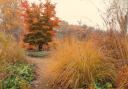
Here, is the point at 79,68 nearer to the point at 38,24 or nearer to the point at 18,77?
→ the point at 18,77

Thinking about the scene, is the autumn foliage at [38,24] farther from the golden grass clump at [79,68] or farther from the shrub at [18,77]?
the golden grass clump at [79,68]

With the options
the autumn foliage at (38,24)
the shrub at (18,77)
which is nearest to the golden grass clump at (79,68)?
the shrub at (18,77)

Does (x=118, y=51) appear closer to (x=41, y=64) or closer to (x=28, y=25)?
(x=41, y=64)

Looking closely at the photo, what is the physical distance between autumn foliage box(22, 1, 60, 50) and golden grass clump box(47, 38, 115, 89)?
639cm

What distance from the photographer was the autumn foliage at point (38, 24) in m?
14.3

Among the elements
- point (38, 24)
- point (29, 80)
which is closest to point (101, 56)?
point (29, 80)

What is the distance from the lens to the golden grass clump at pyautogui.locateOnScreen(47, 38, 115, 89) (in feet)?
23.9

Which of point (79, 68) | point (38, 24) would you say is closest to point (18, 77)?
point (79, 68)

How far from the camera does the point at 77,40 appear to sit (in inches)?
334

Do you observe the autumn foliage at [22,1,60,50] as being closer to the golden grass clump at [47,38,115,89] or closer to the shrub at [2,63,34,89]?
the shrub at [2,63,34,89]

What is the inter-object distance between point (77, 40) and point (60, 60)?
986 millimetres

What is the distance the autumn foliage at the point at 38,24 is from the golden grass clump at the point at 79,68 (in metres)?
6.39

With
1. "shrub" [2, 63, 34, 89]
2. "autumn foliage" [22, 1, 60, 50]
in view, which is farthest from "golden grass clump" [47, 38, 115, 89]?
"autumn foliage" [22, 1, 60, 50]

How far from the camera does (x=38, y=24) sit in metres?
14.3
